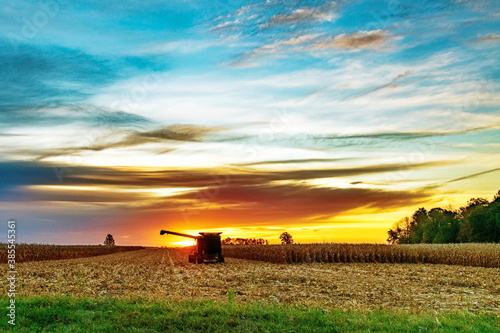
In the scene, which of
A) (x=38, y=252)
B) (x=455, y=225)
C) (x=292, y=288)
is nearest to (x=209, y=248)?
(x=292, y=288)

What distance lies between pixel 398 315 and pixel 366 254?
25.8 m

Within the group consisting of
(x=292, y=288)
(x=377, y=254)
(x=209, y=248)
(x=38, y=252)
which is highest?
(x=38, y=252)

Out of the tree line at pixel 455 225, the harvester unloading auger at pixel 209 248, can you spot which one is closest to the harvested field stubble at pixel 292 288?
the harvester unloading auger at pixel 209 248

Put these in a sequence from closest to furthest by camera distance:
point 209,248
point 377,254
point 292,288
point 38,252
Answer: point 292,288, point 209,248, point 377,254, point 38,252

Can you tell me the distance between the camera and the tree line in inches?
2761

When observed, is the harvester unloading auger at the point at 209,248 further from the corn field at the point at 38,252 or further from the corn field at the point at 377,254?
the corn field at the point at 38,252

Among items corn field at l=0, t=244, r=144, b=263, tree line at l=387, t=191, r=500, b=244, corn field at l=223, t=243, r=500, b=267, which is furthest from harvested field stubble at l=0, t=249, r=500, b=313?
tree line at l=387, t=191, r=500, b=244

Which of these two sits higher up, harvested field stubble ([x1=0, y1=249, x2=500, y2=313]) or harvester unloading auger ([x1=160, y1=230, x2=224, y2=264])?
harvester unloading auger ([x1=160, y1=230, x2=224, y2=264])

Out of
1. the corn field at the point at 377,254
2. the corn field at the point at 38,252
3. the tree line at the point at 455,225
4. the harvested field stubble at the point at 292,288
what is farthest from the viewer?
the tree line at the point at 455,225

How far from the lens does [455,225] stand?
3231 inches

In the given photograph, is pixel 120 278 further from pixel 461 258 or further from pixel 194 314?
pixel 461 258

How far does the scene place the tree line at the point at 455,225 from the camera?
70.1 m

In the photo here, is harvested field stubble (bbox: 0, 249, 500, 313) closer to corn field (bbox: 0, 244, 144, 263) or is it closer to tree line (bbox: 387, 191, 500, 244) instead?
corn field (bbox: 0, 244, 144, 263)

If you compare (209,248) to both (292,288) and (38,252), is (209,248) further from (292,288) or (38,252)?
(38,252)
